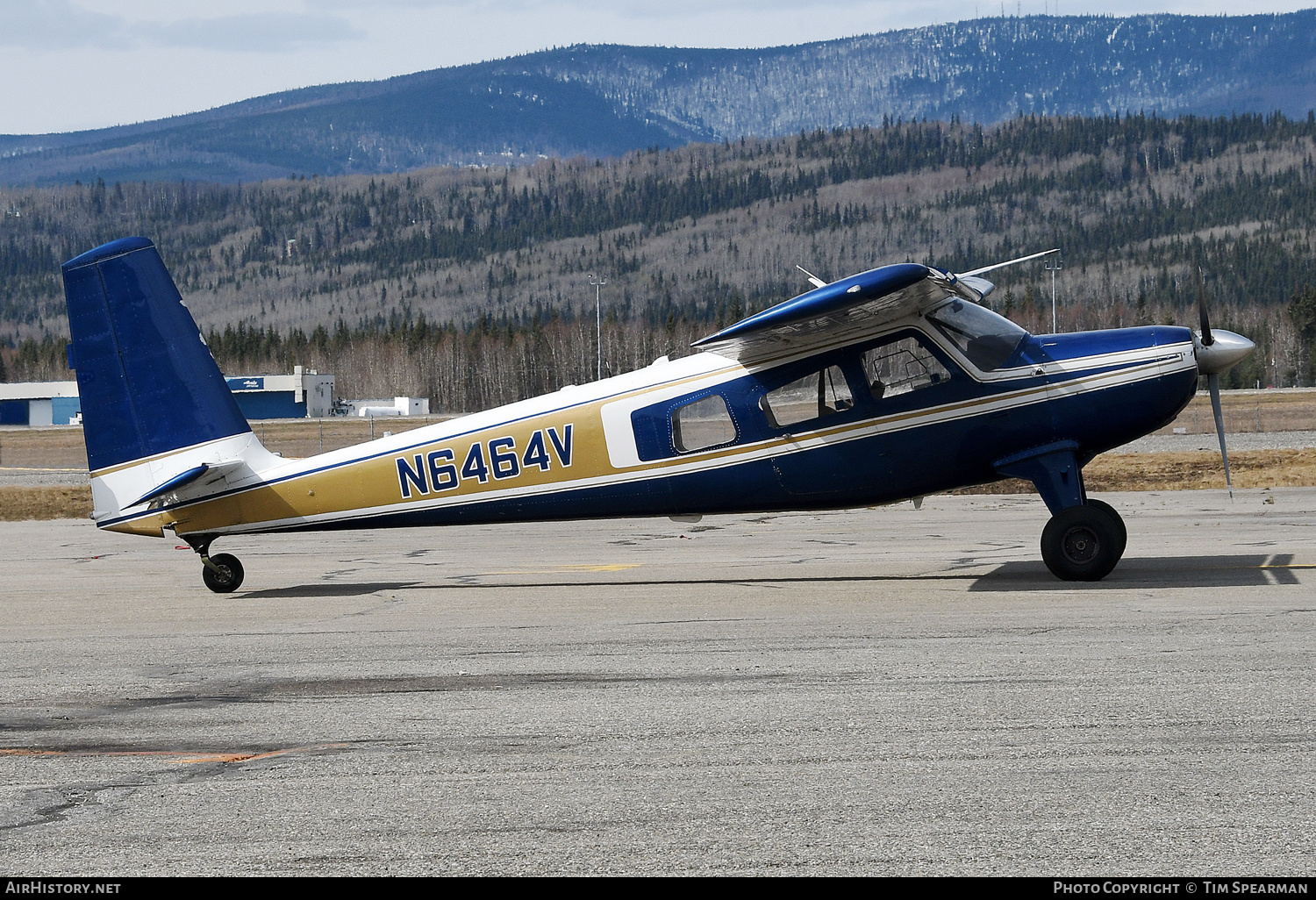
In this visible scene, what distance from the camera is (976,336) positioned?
1171 cm

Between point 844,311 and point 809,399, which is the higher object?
point 844,311

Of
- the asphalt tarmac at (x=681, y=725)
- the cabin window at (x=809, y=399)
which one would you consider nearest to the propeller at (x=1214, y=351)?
the asphalt tarmac at (x=681, y=725)

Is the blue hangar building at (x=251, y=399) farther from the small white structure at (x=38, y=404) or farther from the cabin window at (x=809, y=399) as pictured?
the cabin window at (x=809, y=399)

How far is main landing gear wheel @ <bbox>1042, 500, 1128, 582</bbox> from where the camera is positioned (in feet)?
37.0

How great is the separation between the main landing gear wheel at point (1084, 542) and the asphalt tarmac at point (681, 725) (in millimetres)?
228

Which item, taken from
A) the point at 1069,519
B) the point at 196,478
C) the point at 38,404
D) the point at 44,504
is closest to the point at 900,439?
the point at 1069,519

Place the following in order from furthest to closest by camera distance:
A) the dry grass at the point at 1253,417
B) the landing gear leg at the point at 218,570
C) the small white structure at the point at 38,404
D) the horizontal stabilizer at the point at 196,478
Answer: the small white structure at the point at 38,404 < the dry grass at the point at 1253,417 < the landing gear leg at the point at 218,570 < the horizontal stabilizer at the point at 196,478

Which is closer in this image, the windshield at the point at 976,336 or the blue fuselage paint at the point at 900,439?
the blue fuselage paint at the point at 900,439

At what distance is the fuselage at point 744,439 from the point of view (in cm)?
1158

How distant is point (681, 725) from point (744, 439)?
5774 millimetres

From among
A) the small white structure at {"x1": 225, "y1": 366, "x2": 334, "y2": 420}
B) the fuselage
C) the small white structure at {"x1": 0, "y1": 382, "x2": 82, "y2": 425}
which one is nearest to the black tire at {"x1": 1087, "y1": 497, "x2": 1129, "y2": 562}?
the fuselage

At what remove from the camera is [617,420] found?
40.4 feet

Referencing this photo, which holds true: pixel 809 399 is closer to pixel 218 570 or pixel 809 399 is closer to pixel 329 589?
pixel 329 589

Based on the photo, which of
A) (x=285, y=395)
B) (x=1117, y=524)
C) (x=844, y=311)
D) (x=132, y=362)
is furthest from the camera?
(x=285, y=395)
